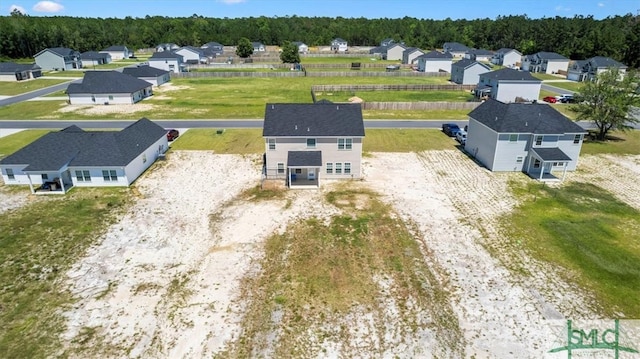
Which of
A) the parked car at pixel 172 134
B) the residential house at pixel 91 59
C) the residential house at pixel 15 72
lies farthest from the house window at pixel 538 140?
the residential house at pixel 91 59

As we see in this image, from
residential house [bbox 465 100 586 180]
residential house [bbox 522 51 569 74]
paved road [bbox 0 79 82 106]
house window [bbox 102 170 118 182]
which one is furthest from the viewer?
residential house [bbox 522 51 569 74]

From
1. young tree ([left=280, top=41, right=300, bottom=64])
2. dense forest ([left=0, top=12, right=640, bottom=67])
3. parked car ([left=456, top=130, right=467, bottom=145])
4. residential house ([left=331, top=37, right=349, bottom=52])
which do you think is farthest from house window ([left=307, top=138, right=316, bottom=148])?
residential house ([left=331, top=37, right=349, bottom=52])

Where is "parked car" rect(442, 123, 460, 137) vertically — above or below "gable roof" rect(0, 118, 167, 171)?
below

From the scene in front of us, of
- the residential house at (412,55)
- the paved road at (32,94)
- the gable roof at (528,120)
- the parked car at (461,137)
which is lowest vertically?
the parked car at (461,137)

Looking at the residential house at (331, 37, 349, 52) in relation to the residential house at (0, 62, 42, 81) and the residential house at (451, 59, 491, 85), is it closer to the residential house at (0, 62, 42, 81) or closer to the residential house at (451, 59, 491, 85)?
the residential house at (451, 59, 491, 85)

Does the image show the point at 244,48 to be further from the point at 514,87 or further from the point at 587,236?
the point at 587,236

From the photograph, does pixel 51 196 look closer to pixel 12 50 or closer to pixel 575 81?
pixel 575 81

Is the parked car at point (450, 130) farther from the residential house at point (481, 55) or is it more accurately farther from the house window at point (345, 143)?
the residential house at point (481, 55)
